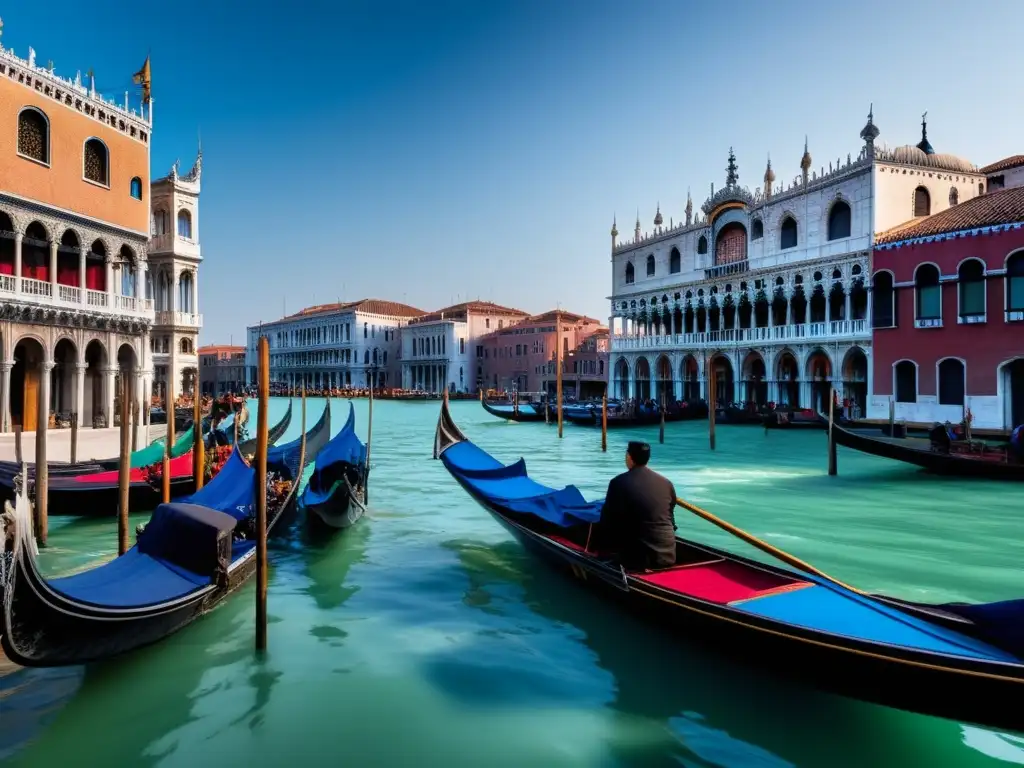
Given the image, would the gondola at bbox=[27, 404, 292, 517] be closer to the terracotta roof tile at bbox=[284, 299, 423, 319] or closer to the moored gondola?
the moored gondola

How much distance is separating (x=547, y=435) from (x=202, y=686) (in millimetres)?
12927

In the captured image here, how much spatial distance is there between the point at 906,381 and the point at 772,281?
470 cm

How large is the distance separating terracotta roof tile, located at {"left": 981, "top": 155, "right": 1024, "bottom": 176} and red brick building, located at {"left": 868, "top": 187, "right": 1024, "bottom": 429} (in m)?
2.37

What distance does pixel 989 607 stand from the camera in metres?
2.30

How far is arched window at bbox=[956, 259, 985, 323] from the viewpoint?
1175 cm

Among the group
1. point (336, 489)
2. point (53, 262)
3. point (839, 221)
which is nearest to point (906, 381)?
point (839, 221)

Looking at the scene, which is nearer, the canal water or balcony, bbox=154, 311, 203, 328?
the canal water

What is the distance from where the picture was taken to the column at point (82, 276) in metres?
10.8

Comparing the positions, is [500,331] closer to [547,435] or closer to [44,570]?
[547,435]

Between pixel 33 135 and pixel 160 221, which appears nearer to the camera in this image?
pixel 33 135

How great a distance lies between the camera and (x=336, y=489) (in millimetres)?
4996

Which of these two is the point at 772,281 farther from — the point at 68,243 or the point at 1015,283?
the point at 68,243

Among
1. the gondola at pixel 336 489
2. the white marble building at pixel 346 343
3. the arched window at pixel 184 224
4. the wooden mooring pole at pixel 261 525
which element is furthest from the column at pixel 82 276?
the white marble building at pixel 346 343

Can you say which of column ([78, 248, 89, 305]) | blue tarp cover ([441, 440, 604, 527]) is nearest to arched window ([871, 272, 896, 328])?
blue tarp cover ([441, 440, 604, 527])
